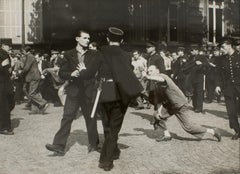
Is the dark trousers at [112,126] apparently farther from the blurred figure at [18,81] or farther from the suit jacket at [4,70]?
the blurred figure at [18,81]

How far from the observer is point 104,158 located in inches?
256

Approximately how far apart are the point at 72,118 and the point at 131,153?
104 centimetres

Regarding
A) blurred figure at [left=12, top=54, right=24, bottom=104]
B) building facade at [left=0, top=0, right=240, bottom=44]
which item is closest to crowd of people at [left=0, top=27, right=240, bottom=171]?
blurred figure at [left=12, top=54, right=24, bottom=104]

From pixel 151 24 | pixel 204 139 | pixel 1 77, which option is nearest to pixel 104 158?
pixel 204 139

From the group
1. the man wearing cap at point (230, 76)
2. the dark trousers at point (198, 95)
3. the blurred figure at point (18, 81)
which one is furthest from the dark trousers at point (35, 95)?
the man wearing cap at point (230, 76)

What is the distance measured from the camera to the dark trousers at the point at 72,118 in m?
7.20

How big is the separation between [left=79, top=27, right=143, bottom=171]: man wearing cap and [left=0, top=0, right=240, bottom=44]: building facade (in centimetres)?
1314

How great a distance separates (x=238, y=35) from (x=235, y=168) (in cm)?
1820

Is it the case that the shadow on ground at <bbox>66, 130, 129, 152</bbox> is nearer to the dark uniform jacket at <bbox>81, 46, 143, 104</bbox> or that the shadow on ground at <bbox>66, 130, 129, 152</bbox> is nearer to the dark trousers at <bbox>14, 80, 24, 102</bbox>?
the dark uniform jacket at <bbox>81, 46, 143, 104</bbox>

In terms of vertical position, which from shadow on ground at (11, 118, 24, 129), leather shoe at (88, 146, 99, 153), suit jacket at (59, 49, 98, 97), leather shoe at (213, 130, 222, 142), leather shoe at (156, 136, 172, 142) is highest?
suit jacket at (59, 49, 98, 97)

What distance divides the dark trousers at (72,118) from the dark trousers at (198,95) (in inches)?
222

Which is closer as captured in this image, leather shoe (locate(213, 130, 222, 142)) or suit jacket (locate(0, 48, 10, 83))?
leather shoe (locate(213, 130, 222, 142))

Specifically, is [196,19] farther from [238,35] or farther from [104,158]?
[104,158]

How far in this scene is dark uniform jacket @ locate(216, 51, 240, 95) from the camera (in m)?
8.95
